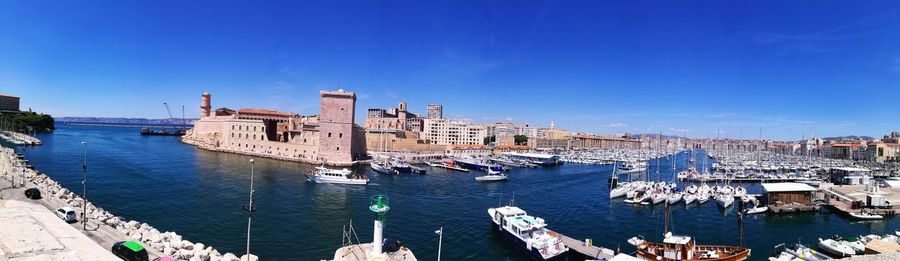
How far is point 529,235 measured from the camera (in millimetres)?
14336

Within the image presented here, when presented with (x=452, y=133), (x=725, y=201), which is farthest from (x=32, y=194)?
(x=452, y=133)

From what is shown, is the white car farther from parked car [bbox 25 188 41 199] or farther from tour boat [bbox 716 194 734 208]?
tour boat [bbox 716 194 734 208]

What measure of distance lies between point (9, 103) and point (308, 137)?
83902 millimetres

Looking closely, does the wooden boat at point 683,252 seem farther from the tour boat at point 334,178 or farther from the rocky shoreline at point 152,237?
the tour boat at point 334,178

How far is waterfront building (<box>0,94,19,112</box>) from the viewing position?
84.6m

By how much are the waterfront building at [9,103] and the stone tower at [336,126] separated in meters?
84.1

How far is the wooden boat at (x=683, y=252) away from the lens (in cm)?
1294

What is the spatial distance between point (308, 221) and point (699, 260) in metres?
13.4

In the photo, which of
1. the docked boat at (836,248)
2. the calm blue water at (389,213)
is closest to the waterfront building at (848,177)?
the calm blue water at (389,213)

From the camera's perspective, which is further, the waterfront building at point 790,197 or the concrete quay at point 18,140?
the concrete quay at point 18,140

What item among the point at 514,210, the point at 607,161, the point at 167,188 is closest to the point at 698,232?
the point at 514,210

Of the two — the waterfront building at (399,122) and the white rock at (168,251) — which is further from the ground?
the waterfront building at (399,122)

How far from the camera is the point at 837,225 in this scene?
20.7 meters

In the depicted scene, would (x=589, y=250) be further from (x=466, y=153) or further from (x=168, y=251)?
(x=466, y=153)
